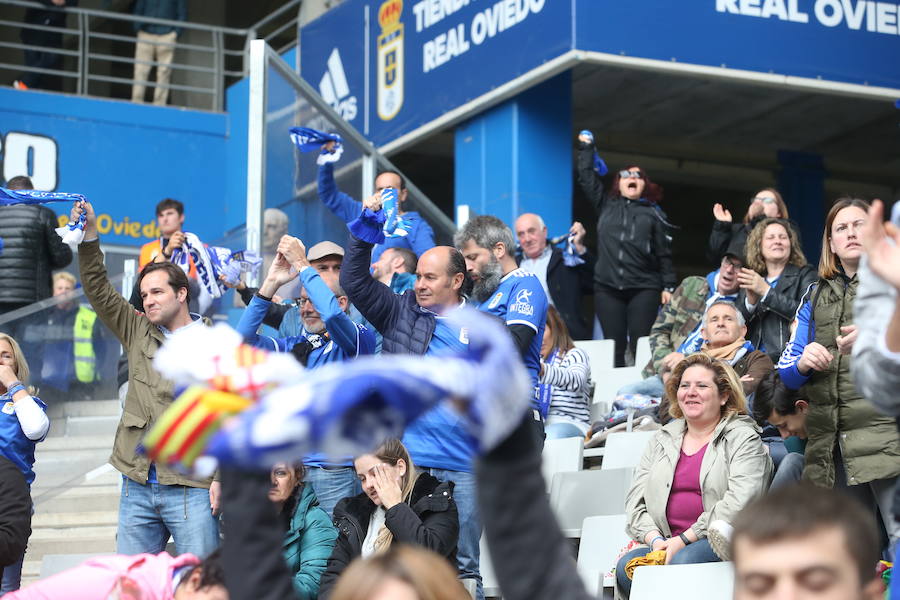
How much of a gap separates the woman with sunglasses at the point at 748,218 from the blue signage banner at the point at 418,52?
243cm

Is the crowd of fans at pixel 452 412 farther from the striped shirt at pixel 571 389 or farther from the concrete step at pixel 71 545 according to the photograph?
the concrete step at pixel 71 545

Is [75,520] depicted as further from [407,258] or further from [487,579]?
[487,579]

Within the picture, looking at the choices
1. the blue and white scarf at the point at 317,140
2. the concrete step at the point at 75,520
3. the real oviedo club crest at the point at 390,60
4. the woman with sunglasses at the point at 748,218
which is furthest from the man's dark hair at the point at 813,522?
the real oviedo club crest at the point at 390,60

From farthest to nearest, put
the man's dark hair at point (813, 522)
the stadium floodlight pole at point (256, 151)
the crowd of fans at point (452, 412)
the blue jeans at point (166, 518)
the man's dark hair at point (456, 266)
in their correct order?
the stadium floodlight pole at point (256, 151)
the man's dark hair at point (456, 266)
the blue jeans at point (166, 518)
the crowd of fans at point (452, 412)
the man's dark hair at point (813, 522)

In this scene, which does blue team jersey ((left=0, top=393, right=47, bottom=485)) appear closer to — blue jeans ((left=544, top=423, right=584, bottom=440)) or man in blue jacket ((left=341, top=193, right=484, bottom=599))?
man in blue jacket ((left=341, top=193, right=484, bottom=599))

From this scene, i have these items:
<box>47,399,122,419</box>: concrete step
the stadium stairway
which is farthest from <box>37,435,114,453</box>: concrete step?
<box>47,399,122,419</box>: concrete step

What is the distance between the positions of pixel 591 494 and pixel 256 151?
107 inches

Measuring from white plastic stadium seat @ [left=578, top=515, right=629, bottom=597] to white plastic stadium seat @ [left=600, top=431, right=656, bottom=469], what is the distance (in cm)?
76

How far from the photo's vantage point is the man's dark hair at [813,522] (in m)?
2.00

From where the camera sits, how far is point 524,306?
5609 millimetres

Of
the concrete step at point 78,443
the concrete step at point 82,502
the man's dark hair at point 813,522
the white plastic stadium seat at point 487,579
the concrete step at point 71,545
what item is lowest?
the concrete step at point 71,545

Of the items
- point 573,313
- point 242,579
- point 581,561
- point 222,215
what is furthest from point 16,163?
point 242,579

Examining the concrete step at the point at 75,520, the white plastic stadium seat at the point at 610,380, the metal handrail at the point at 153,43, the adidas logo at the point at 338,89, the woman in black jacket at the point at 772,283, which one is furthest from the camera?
the metal handrail at the point at 153,43

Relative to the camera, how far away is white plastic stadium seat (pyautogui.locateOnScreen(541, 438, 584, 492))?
6.80 metres
